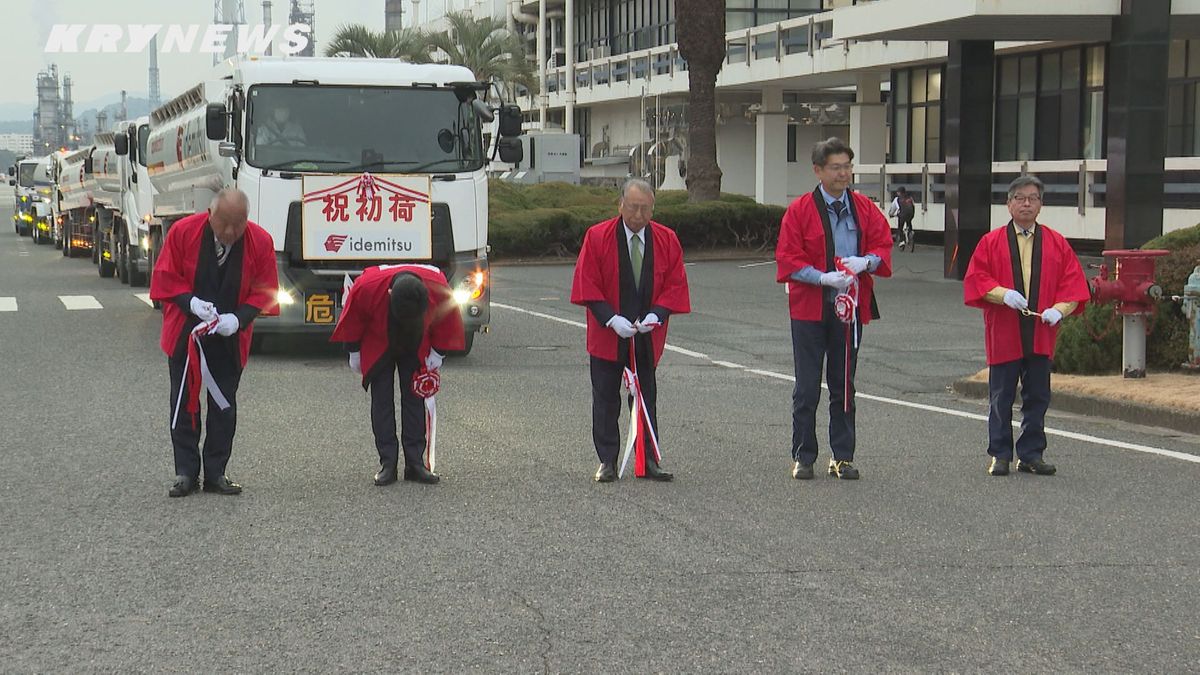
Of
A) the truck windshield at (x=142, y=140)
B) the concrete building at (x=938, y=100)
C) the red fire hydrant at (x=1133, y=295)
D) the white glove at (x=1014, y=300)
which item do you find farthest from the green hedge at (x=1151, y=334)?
the truck windshield at (x=142, y=140)

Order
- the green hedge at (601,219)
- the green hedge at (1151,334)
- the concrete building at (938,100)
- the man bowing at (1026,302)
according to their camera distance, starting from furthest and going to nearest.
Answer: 1. the green hedge at (601,219)
2. the concrete building at (938,100)
3. the green hedge at (1151,334)
4. the man bowing at (1026,302)

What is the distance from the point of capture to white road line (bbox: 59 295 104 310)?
23266mm

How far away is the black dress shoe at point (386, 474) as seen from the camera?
29.6 feet

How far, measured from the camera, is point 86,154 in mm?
37719

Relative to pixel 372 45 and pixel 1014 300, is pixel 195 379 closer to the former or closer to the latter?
pixel 1014 300

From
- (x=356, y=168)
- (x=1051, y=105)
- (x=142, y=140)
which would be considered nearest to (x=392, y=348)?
(x=356, y=168)

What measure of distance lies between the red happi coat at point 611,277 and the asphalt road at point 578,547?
33.6 inches

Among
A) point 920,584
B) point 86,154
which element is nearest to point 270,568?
point 920,584

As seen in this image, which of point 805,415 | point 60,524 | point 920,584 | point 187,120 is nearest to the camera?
point 920,584

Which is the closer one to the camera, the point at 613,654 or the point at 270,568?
the point at 613,654

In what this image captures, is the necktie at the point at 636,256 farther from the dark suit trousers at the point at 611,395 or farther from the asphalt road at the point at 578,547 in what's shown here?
the asphalt road at the point at 578,547

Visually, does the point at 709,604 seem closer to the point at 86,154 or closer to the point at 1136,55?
the point at 1136,55

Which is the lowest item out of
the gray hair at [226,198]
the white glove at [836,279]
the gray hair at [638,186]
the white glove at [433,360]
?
the white glove at [433,360]

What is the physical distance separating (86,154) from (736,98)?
25917 millimetres
